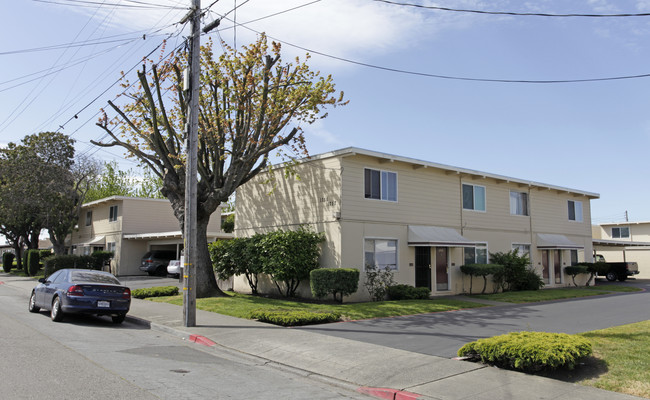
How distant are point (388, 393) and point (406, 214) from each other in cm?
1336

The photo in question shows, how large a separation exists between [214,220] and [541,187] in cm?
2318

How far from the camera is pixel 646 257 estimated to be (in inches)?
1679

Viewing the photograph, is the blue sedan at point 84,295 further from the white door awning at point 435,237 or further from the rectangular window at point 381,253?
the white door awning at point 435,237

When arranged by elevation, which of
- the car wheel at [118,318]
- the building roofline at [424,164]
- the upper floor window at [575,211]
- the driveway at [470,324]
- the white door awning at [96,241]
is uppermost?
the building roofline at [424,164]

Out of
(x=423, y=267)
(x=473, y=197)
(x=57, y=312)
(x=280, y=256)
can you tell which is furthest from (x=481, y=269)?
(x=57, y=312)

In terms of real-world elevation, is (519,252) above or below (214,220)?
below

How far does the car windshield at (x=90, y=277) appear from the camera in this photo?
522 inches

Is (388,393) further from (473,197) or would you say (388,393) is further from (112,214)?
(112,214)

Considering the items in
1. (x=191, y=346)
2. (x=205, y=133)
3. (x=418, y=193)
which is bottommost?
(x=191, y=346)

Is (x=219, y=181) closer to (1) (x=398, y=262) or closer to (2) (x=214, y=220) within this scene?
(1) (x=398, y=262)

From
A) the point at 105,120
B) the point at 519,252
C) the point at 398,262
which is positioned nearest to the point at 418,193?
the point at 398,262

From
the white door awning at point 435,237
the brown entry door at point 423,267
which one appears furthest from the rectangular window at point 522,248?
the brown entry door at point 423,267

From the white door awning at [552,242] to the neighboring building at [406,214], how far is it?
0.06 meters

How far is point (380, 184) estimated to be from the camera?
1939cm
